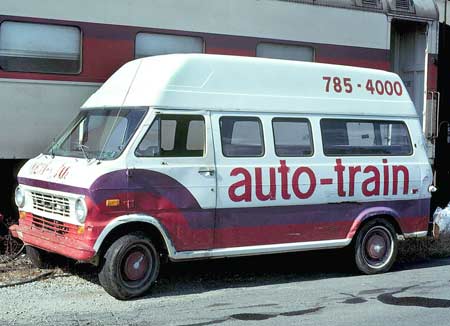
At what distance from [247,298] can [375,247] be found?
2.23 metres

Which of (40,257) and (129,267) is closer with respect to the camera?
(129,267)

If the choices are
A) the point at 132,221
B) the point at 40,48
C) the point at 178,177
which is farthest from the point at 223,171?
the point at 40,48

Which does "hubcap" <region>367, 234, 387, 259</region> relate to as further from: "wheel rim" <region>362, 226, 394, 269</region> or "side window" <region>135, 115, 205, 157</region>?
"side window" <region>135, 115, 205, 157</region>

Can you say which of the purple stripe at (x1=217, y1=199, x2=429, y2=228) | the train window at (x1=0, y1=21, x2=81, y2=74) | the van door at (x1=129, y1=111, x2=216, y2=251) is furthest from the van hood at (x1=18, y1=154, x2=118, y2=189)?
the purple stripe at (x1=217, y1=199, x2=429, y2=228)

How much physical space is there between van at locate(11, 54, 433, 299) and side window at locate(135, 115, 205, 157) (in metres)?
0.01

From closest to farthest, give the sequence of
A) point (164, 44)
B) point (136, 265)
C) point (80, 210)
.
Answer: point (80, 210)
point (136, 265)
point (164, 44)

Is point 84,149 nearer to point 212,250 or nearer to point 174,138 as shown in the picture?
point 174,138

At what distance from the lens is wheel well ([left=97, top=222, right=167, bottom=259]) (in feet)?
22.6

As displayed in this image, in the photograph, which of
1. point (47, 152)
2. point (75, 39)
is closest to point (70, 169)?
point (47, 152)

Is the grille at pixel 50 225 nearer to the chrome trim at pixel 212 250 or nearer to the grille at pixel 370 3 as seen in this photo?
the chrome trim at pixel 212 250

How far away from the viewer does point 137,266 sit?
23.0ft

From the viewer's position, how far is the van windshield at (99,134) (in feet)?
23.2

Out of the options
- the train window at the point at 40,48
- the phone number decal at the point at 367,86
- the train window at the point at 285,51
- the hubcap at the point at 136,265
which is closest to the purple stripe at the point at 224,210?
the hubcap at the point at 136,265

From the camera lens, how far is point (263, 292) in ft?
24.8
